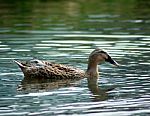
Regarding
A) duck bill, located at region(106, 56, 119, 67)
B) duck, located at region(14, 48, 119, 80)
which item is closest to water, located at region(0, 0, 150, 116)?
duck bill, located at region(106, 56, 119, 67)

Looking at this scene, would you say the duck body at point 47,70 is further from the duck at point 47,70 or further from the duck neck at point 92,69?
the duck neck at point 92,69

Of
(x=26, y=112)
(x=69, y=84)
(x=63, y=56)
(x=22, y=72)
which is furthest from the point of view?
(x=63, y=56)

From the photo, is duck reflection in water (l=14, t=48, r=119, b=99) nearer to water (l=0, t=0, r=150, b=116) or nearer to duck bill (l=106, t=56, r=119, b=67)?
water (l=0, t=0, r=150, b=116)

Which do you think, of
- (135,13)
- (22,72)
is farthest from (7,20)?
(22,72)

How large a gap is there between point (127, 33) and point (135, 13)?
24.0 feet

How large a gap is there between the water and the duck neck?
0.19 meters

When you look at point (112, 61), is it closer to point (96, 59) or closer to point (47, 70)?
point (96, 59)

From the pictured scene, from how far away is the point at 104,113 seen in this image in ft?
40.6

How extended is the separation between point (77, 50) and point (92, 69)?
2965mm

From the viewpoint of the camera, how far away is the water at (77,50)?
13070 millimetres

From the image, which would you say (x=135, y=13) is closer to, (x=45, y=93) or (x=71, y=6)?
(x=71, y=6)

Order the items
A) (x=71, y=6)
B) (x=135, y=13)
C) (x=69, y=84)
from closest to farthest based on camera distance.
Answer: (x=69, y=84) < (x=135, y=13) < (x=71, y=6)

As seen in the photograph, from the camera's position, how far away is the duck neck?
16.9m

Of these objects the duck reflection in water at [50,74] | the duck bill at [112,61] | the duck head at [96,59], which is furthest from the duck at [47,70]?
the duck bill at [112,61]
